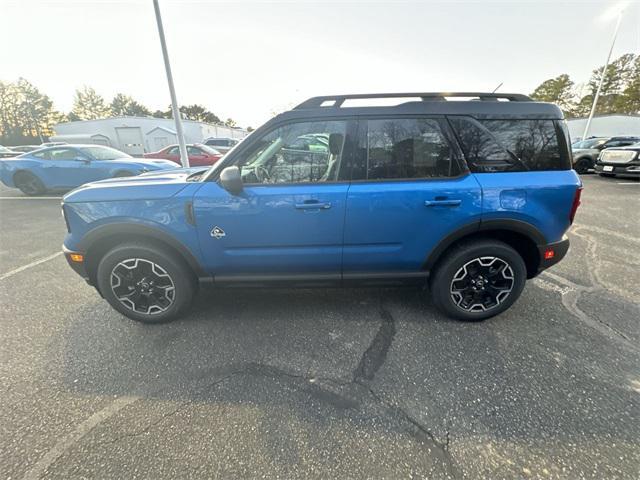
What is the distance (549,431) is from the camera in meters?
1.66

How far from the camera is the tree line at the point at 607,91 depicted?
118 feet

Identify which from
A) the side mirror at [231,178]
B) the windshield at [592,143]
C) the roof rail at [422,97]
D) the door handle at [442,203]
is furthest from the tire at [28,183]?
the windshield at [592,143]

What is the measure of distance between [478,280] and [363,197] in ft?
4.34

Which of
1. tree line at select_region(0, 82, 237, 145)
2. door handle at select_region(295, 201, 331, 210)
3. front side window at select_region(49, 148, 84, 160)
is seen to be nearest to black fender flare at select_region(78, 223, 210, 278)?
door handle at select_region(295, 201, 331, 210)

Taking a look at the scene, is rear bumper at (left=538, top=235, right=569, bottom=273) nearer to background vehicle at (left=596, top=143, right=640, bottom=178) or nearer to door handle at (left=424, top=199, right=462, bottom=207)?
door handle at (left=424, top=199, right=462, bottom=207)

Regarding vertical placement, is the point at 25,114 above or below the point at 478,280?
above

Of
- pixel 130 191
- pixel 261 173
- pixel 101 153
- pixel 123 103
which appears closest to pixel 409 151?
pixel 261 173

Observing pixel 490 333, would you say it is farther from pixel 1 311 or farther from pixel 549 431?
pixel 1 311

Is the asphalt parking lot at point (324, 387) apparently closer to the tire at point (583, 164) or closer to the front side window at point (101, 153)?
the front side window at point (101, 153)

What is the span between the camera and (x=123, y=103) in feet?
253

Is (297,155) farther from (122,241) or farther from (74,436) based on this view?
(74,436)

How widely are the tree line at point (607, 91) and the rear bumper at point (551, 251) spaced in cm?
4384

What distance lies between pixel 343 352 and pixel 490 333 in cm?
133

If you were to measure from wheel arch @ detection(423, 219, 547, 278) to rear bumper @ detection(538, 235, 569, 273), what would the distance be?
3 centimetres
